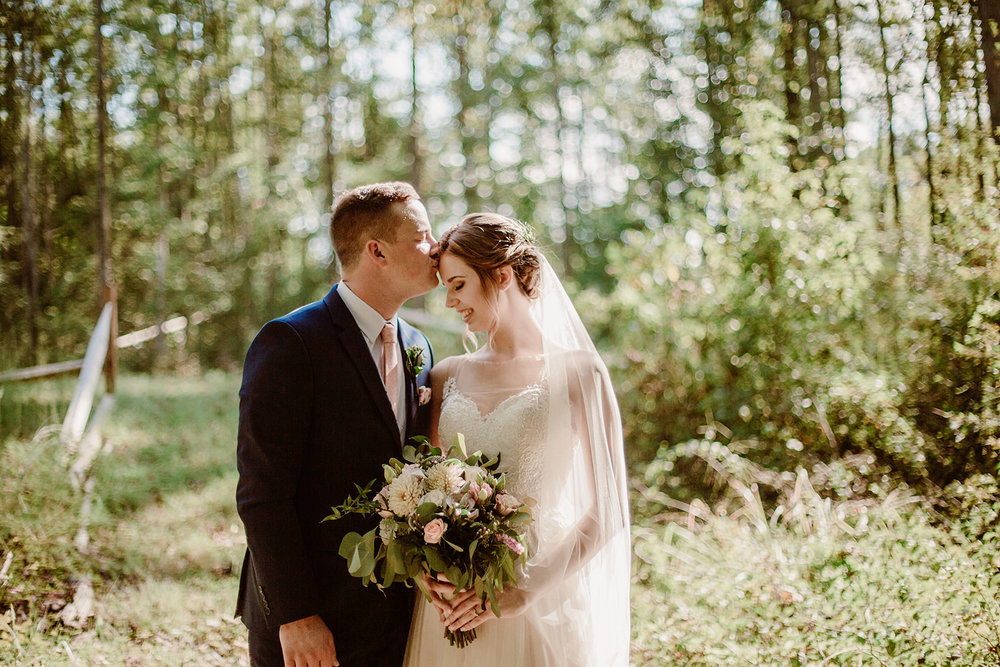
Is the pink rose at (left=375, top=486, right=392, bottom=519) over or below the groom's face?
below

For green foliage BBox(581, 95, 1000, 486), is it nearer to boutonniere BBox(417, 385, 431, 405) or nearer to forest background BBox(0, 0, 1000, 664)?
forest background BBox(0, 0, 1000, 664)

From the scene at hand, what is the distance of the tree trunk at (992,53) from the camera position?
3.72m

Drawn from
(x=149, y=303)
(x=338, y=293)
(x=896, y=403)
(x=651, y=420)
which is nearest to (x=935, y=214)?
(x=896, y=403)

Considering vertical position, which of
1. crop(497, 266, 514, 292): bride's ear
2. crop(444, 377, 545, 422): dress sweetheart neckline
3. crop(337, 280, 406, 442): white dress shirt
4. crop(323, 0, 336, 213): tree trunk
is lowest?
crop(444, 377, 545, 422): dress sweetheart neckline

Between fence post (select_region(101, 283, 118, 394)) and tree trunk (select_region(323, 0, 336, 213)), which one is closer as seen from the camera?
fence post (select_region(101, 283, 118, 394))

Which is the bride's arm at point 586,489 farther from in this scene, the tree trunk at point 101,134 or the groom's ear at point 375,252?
the tree trunk at point 101,134

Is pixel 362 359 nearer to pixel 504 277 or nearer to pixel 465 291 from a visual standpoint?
pixel 465 291

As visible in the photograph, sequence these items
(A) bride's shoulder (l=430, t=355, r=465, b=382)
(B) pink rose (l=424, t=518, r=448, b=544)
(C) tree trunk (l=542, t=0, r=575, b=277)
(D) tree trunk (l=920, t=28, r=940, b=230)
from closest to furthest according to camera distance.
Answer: (B) pink rose (l=424, t=518, r=448, b=544) < (A) bride's shoulder (l=430, t=355, r=465, b=382) < (D) tree trunk (l=920, t=28, r=940, b=230) < (C) tree trunk (l=542, t=0, r=575, b=277)

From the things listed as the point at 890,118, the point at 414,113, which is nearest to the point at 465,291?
the point at 890,118

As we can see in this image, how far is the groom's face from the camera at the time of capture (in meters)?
2.49

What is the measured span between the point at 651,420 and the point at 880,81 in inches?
142

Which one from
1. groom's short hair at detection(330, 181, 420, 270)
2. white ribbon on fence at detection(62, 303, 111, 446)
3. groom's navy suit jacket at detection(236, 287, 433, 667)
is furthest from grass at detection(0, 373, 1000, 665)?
groom's short hair at detection(330, 181, 420, 270)

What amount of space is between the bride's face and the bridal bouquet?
0.73 m

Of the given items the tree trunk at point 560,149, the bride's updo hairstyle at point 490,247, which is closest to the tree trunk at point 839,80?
the bride's updo hairstyle at point 490,247
